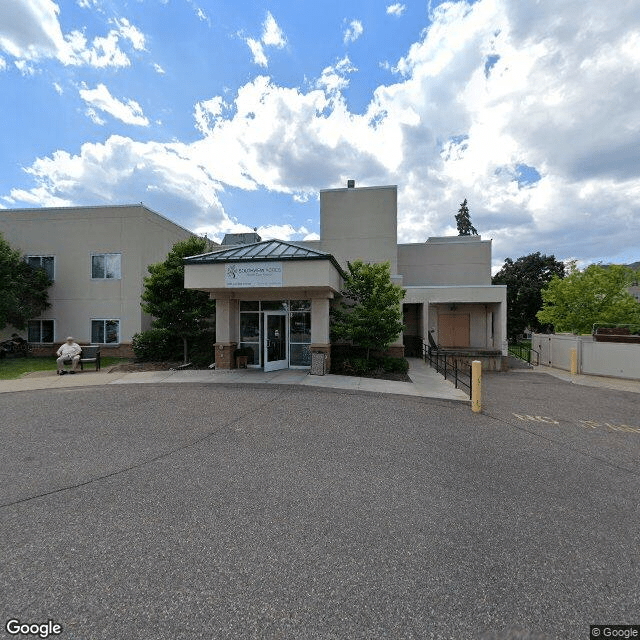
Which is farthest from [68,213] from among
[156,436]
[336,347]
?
[156,436]

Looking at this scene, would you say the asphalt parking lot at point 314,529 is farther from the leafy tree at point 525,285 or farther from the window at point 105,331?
the leafy tree at point 525,285

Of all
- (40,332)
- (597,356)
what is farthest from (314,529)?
(40,332)

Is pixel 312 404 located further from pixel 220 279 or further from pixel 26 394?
pixel 26 394

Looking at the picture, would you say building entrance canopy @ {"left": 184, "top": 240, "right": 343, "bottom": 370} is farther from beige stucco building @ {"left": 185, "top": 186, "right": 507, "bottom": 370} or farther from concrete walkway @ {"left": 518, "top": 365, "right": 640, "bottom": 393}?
concrete walkway @ {"left": 518, "top": 365, "right": 640, "bottom": 393}

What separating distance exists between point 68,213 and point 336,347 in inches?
645

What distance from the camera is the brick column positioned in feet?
44.5

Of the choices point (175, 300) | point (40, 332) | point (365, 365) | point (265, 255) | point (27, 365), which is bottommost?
point (27, 365)

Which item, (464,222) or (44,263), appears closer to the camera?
(44,263)

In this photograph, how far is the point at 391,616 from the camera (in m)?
2.32

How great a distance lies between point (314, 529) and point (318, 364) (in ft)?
29.1

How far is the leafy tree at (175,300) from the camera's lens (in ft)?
47.8

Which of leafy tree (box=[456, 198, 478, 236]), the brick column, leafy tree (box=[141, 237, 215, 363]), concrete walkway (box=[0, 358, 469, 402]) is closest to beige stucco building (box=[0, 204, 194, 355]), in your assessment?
leafy tree (box=[141, 237, 215, 363])

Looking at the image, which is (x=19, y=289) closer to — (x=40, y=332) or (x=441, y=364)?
(x=40, y=332)

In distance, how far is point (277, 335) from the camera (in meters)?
13.8
